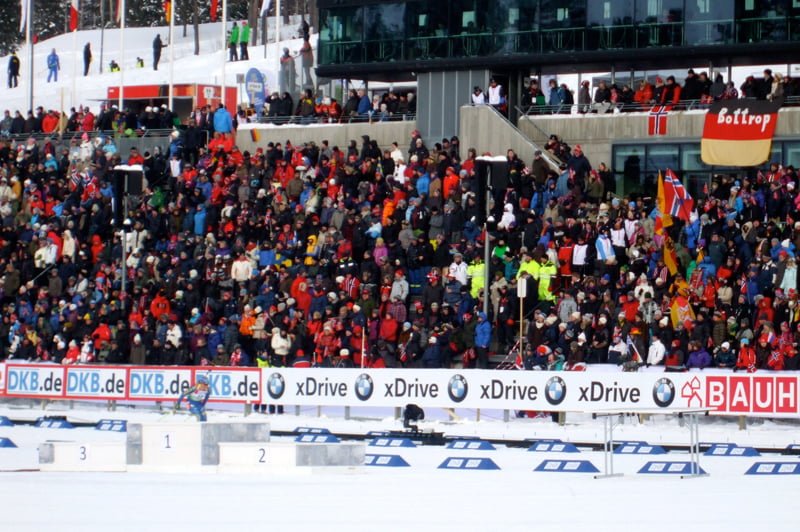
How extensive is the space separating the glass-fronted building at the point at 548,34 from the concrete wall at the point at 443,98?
1.12 ft

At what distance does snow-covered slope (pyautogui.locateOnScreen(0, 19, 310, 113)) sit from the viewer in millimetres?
73438

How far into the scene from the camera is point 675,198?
104 feet

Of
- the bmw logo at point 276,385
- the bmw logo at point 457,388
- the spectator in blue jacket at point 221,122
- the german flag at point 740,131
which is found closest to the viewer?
the bmw logo at point 457,388

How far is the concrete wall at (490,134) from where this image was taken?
36625 mm

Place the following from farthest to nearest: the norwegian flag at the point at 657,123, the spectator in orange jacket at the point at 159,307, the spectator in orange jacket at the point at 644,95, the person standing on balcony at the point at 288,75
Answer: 1. the person standing on balcony at the point at 288,75
2. the spectator in orange jacket at the point at 644,95
3. the norwegian flag at the point at 657,123
4. the spectator in orange jacket at the point at 159,307

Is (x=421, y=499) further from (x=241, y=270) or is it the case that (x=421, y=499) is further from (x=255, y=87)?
(x=255, y=87)

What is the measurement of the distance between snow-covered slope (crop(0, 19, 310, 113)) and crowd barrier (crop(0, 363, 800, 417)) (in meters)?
33.7

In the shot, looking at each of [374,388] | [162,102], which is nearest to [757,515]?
[374,388]

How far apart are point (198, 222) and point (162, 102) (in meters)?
22.5

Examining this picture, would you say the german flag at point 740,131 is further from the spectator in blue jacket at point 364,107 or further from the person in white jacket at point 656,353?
the spectator in blue jacket at point 364,107

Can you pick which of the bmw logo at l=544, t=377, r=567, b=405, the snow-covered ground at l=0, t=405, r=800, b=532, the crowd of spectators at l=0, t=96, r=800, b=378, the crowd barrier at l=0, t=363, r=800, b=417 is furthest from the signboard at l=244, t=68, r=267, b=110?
the snow-covered ground at l=0, t=405, r=800, b=532

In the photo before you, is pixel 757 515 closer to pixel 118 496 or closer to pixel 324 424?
pixel 118 496

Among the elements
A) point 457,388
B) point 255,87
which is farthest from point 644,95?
point 255,87

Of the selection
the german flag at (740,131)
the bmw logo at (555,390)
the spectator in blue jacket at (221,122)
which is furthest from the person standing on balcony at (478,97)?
the bmw logo at (555,390)
